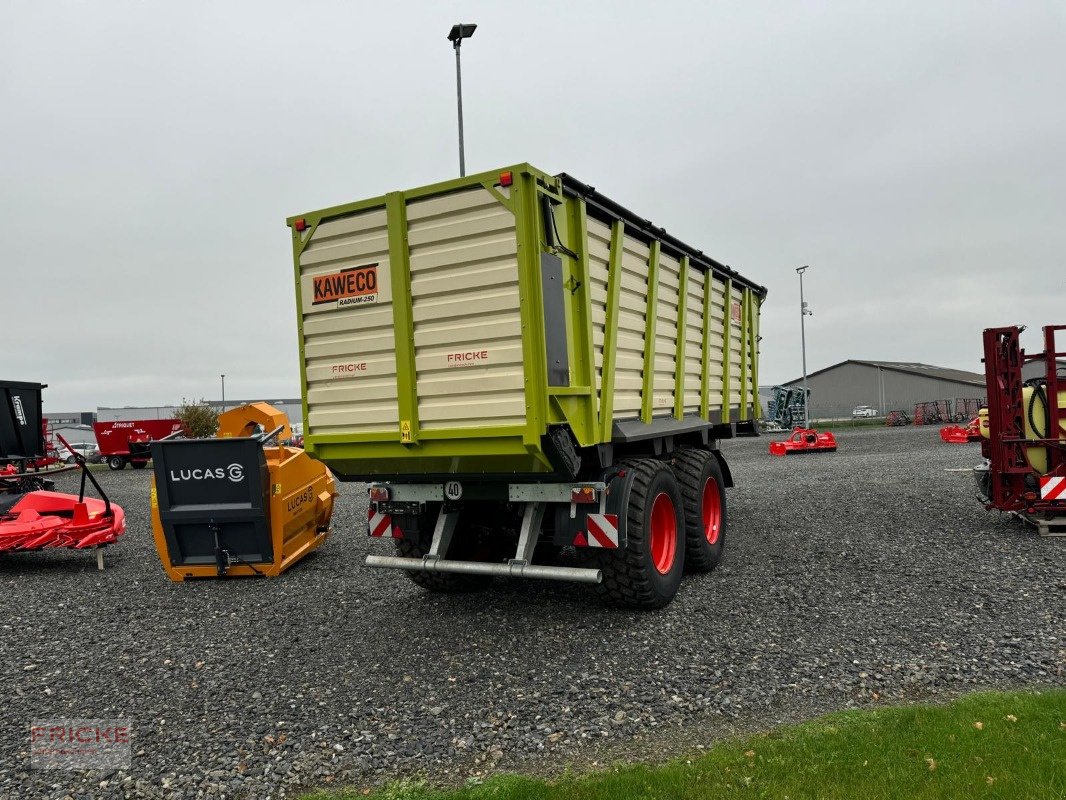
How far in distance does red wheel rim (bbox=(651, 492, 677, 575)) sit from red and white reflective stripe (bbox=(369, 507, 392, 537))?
7.18ft

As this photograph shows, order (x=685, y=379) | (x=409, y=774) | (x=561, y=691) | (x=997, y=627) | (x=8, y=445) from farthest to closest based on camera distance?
(x=8, y=445) → (x=685, y=379) → (x=997, y=627) → (x=561, y=691) → (x=409, y=774)

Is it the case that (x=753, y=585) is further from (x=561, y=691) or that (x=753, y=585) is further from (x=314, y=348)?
(x=314, y=348)

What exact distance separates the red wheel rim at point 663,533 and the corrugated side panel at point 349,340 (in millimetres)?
2290

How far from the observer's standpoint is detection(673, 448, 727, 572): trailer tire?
23.1 ft

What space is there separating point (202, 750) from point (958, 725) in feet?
12.5

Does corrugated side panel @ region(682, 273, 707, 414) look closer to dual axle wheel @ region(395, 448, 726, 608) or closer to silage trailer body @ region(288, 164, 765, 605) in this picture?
dual axle wheel @ region(395, 448, 726, 608)

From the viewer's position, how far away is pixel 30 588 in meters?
7.86

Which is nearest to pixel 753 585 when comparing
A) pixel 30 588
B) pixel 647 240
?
pixel 647 240

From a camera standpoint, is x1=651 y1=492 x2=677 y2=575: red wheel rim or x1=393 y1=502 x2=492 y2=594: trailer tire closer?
x1=651 y1=492 x2=677 y2=575: red wheel rim

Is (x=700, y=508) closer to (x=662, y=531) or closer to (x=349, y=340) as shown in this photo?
(x=662, y=531)

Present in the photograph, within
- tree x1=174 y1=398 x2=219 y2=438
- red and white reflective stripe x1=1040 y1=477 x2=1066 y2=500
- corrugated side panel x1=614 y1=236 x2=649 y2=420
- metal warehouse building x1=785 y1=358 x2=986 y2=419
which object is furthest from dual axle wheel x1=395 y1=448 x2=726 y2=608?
metal warehouse building x1=785 y1=358 x2=986 y2=419

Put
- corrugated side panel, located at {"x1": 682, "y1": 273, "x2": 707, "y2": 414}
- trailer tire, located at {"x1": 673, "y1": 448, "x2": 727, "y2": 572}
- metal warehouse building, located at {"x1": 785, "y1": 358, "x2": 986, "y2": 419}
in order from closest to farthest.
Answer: trailer tire, located at {"x1": 673, "y1": 448, "x2": 727, "y2": 572}, corrugated side panel, located at {"x1": 682, "y1": 273, "x2": 707, "y2": 414}, metal warehouse building, located at {"x1": 785, "y1": 358, "x2": 986, "y2": 419}

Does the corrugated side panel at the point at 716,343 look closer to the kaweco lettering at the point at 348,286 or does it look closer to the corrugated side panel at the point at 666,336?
the corrugated side panel at the point at 666,336

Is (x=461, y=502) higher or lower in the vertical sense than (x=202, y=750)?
higher
